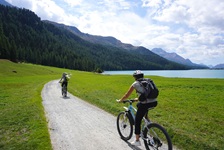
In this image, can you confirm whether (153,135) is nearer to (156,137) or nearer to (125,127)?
(156,137)

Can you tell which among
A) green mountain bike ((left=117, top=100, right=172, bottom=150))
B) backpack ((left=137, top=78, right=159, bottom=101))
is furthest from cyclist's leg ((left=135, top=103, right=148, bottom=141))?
backpack ((left=137, top=78, right=159, bottom=101))

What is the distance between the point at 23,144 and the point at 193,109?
45.9ft

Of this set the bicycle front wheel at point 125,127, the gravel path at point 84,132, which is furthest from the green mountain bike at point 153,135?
the gravel path at point 84,132

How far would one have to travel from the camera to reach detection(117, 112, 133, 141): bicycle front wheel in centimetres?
914

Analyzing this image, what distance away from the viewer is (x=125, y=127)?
946 cm

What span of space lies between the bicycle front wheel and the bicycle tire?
1.43m

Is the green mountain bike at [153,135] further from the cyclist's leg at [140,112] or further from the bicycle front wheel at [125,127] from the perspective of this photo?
the cyclist's leg at [140,112]

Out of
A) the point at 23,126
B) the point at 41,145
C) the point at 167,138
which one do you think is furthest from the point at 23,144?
the point at 167,138

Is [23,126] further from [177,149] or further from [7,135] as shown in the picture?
[177,149]

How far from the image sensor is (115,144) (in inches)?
344

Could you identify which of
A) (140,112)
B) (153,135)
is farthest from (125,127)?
(153,135)

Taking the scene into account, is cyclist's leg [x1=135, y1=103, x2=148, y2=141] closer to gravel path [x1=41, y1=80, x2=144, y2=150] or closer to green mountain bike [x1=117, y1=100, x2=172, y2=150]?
green mountain bike [x1=117, y1=100, x2=172, y2=150]

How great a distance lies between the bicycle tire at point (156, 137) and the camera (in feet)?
22.6

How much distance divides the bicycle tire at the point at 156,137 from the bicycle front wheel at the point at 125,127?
1429mm
